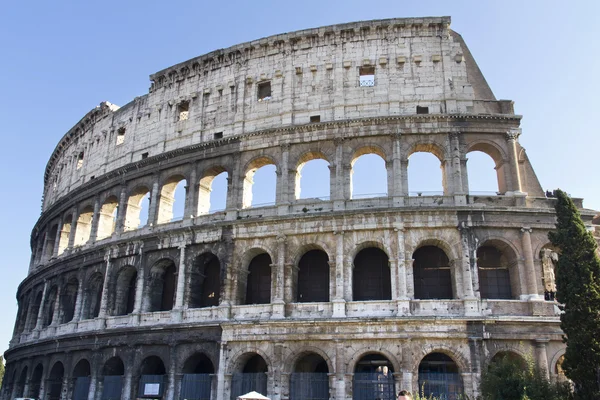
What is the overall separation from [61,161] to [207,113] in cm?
1417

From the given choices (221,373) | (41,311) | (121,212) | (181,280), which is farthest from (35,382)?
(221,373)

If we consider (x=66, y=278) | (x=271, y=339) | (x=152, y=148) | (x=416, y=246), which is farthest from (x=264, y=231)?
(x=66, y=278)

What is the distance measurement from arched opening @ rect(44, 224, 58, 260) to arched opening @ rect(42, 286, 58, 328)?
3168 mm

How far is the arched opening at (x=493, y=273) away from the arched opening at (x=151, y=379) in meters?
12.7

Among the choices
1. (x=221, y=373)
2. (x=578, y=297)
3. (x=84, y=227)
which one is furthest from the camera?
(x=84, y=227)

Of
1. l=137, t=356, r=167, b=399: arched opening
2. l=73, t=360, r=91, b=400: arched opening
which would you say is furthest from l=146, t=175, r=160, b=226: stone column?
l=73, t=360, r=91, b=400: arched opening

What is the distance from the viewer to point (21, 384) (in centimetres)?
2833

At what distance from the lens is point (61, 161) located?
110ft

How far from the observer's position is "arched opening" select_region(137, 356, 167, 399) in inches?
806

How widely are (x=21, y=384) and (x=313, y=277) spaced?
728 inches

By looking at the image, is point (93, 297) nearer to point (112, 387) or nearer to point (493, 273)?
point (112, 387)

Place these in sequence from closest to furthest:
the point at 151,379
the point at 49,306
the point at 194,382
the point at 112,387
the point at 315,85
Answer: the point at 194,382 → the point at 151,379 → the point at 112,387 → the point at 315,85 → the point at 49,306

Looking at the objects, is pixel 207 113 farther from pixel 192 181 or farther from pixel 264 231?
pixel 264 231

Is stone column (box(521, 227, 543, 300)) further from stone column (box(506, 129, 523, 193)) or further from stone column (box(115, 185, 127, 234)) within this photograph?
stone column (box(115, 185, 127, 234))
